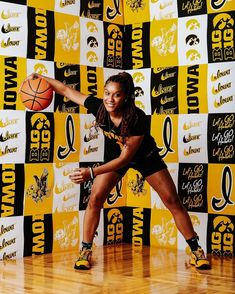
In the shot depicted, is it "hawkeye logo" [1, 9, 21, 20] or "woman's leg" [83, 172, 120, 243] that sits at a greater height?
"hawkeye logo" [1, 9, 21, 20]

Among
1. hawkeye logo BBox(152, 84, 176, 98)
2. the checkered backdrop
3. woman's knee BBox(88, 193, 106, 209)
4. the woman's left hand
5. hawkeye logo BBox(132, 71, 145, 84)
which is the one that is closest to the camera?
the woman's left hand

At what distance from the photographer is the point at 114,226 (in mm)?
5270

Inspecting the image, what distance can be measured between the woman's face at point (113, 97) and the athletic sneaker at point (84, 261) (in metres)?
0.94

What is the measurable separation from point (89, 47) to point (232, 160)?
1384 millimetres

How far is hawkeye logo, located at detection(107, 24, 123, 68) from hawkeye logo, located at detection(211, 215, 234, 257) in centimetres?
148

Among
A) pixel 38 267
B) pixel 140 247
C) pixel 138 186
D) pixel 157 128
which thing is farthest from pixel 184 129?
pixel 38 267

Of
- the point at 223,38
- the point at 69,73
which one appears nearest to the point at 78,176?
the point at 69,73

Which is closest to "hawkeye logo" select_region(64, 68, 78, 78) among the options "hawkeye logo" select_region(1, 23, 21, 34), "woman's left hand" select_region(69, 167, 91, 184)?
"hawkeye logo" select_region(1, 23, 21, 34)

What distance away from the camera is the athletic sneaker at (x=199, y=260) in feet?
13.9

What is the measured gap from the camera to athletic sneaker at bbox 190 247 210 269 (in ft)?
13.9

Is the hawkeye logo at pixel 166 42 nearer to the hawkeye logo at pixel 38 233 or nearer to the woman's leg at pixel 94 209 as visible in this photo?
the woman's leg at pixel 94 209

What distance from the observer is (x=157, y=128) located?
511cm

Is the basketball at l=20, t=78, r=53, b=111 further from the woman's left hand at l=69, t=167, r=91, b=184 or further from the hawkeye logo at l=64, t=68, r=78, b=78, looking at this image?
the hawkeye logo at l=64, t=68, r=78, b=78

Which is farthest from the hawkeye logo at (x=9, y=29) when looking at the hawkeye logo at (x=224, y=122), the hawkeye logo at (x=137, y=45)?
the hawkeye logo at (x=224, y=122)
